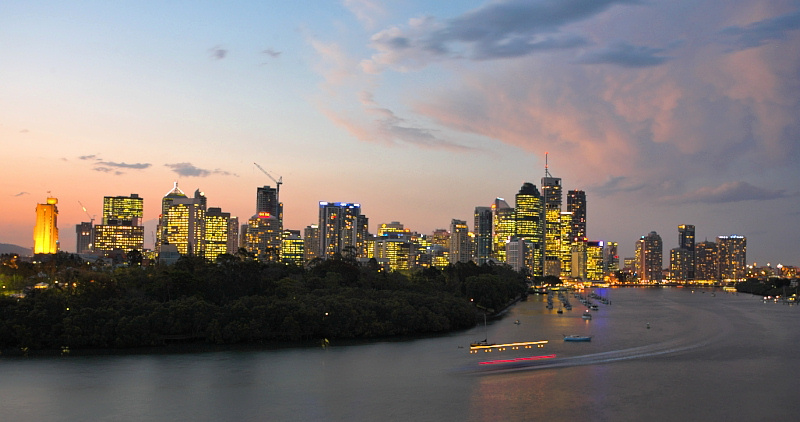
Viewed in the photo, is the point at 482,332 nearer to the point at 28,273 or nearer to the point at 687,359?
the point at 687,359

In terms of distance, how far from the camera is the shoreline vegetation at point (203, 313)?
224 feet

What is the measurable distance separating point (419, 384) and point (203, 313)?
28.4 metres

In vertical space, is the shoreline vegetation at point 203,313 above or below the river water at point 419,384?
above

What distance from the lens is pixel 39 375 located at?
185 ft

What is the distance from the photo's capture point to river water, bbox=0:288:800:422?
45.8 metres

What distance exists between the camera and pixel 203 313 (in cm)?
7350

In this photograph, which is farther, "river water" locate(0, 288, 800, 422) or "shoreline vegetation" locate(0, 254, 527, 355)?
"shoreline vegetation" locate(0, 254, 527, 355)

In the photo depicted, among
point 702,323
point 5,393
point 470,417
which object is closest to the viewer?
point 470,417

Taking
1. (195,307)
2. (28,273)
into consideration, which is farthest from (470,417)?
(28,273)

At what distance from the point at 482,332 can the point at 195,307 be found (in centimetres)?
3320

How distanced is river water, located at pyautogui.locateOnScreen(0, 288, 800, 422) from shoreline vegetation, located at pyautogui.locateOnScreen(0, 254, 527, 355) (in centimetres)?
426

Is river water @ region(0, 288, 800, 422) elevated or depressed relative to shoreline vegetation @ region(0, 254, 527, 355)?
depressed

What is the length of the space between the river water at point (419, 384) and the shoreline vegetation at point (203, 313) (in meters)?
4.26

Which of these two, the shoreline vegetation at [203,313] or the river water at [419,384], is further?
the shoreline vegetation at [203,313]
